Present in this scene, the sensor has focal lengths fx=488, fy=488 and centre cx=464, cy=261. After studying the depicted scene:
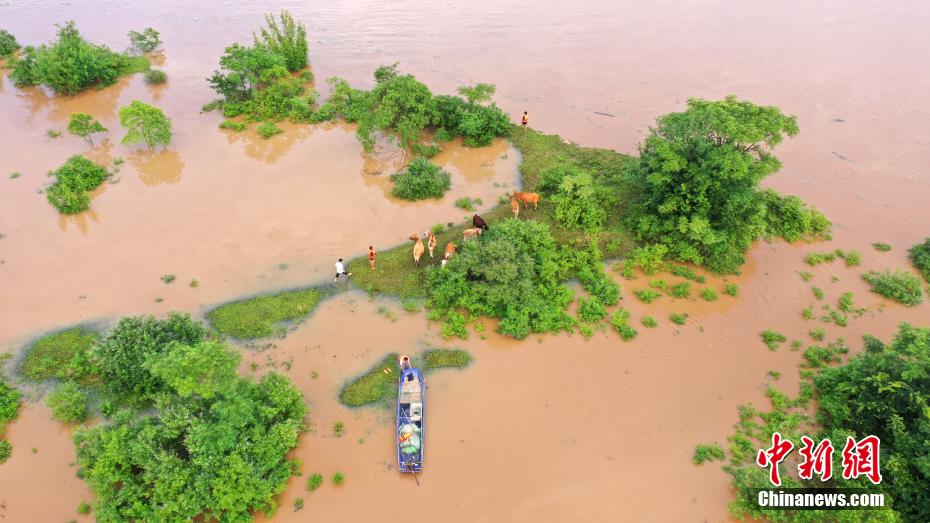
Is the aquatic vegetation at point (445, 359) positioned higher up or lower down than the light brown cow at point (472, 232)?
lower down


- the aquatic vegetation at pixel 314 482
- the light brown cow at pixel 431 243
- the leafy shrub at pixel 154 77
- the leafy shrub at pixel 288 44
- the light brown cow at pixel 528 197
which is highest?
the leafy shrub at pixel 288 44

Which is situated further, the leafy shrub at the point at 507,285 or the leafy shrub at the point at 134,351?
the leafy shrub at the point at 507,285

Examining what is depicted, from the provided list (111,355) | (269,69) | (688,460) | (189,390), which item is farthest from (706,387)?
(269,69)

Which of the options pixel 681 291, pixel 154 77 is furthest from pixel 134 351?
pixel 154 77

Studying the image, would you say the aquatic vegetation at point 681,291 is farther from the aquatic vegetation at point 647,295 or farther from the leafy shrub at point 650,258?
the leafy shrub at point 650,258

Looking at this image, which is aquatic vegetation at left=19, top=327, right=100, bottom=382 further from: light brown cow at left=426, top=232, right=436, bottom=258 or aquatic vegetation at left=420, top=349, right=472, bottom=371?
light brown cow at left=426, top=232, right=436, bottom=258

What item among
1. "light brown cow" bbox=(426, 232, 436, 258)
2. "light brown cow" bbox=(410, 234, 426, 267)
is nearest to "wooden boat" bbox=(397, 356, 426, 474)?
"light brown cow" bbox=(410, 234, 426, 267)

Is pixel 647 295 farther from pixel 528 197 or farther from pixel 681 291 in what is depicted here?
pixel 528 197

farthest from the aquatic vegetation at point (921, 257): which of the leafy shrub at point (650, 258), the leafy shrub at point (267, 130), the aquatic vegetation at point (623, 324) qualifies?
the leafy shrub at point (267, 130)
